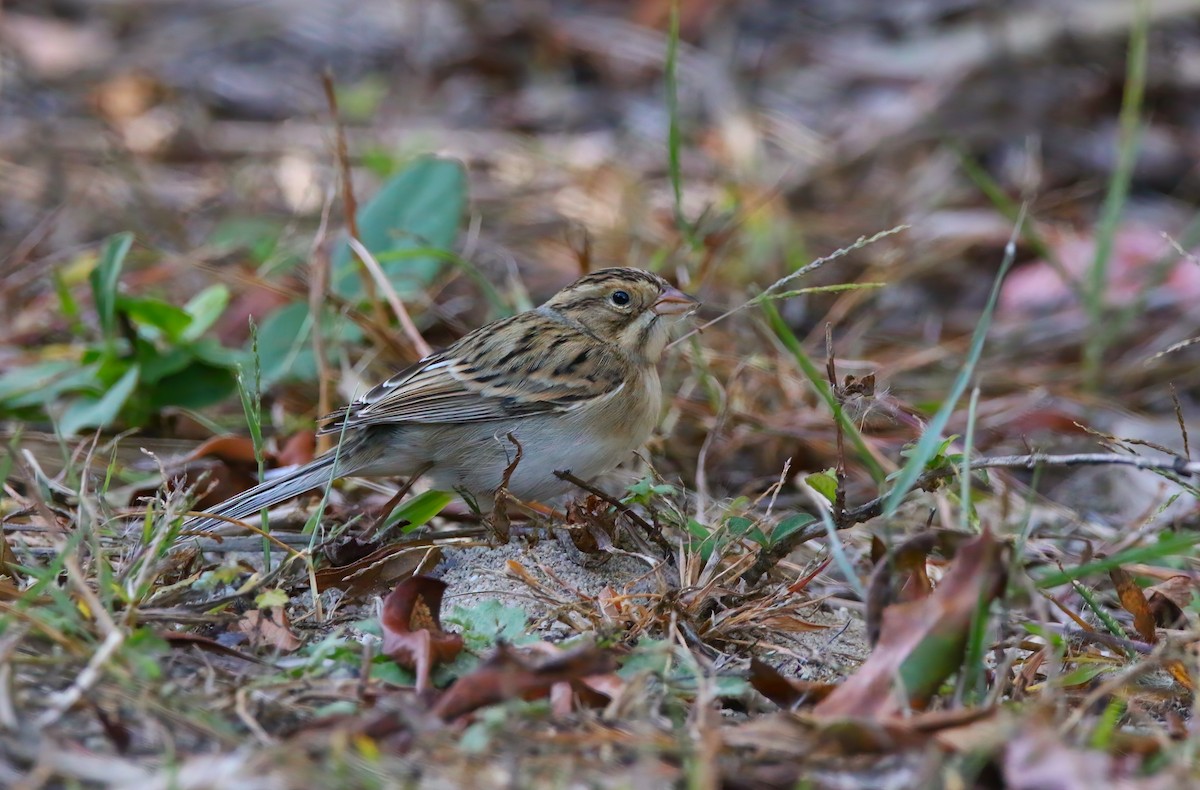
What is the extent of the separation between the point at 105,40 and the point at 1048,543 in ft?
21.8

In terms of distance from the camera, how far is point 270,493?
3365 mm

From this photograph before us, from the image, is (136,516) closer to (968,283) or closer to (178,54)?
(968,283)

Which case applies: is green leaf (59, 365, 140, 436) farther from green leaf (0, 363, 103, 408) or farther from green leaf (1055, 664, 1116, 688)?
green leaf (1055, 664, 1116, 688)

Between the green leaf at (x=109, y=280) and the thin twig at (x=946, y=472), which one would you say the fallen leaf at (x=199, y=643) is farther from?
the green leaf at (x=109, y=280)

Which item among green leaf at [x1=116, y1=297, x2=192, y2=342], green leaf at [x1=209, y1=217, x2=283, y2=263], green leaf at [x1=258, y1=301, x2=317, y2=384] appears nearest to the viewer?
green leaf at [x1=116, y1=297, x2=192, y2=342]

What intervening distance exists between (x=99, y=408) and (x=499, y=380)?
121cm

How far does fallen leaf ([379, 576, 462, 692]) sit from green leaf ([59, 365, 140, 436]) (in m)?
1.59

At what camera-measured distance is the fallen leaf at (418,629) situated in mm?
2506

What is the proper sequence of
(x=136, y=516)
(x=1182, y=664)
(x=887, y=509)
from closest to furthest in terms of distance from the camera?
(x=887, y=509), (x=1182, y=664), (x=136, y=516)

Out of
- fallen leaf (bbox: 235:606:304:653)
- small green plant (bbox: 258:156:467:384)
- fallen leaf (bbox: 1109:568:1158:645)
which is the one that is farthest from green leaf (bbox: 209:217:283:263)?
fallen leaf (bbox: 1109:568:1158:645)

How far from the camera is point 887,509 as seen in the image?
2.43 m

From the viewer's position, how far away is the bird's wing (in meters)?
3.75

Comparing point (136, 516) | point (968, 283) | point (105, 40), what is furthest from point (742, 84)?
point (136, 516)

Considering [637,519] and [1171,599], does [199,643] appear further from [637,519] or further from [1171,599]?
[1171,599]
